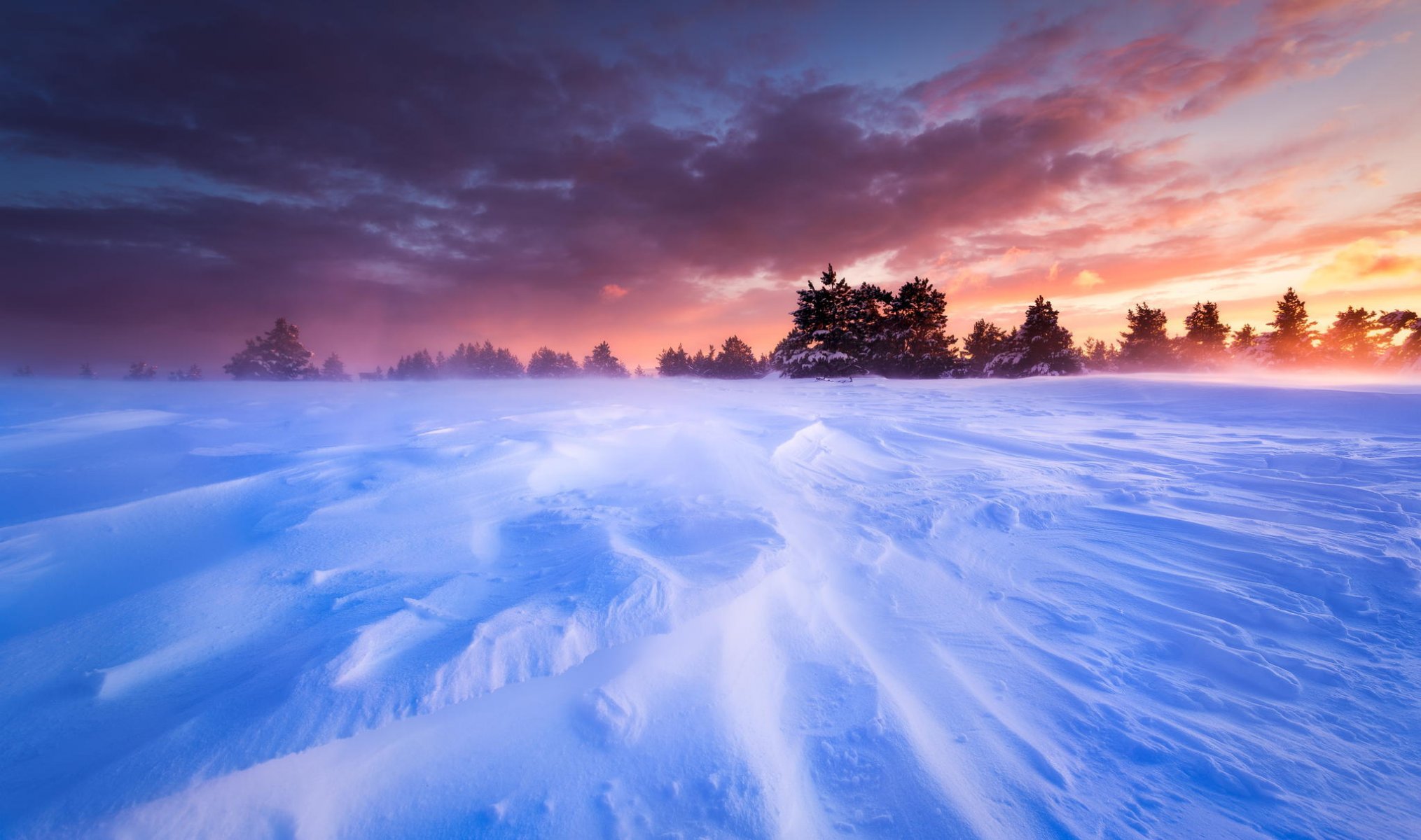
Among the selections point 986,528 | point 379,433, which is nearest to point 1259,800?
point 986,528

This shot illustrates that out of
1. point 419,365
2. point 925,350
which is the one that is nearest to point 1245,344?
point 925,350

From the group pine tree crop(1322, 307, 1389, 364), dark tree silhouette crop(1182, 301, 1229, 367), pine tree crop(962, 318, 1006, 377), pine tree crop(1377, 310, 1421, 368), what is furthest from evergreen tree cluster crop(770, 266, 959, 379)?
pine tree crop(1322, 307, 1389, 364)

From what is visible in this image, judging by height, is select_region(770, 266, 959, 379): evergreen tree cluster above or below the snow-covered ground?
above

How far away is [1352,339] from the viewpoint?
2864 centimetres

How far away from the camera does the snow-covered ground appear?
1.22 m

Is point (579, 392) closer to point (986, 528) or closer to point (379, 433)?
point (379, 433)

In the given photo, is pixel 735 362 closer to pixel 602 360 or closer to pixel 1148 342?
pixel 602 360

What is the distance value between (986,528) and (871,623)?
1138 millimetres

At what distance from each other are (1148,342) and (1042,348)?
12529mm

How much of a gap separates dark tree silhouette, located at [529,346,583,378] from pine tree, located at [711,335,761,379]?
1054 cm

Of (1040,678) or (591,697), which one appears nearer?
(591,697)

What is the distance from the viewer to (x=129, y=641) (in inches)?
62.4

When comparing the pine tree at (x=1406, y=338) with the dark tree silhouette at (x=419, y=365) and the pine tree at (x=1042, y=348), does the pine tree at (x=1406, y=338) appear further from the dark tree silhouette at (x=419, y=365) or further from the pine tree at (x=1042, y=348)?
the dark tree silhouette at (x=419, y=365)

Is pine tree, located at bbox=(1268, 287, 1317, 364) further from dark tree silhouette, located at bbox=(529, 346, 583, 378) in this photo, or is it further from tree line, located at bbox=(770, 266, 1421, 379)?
dark tree silhouette, located at bbox=(529, 346, 583, 378)
